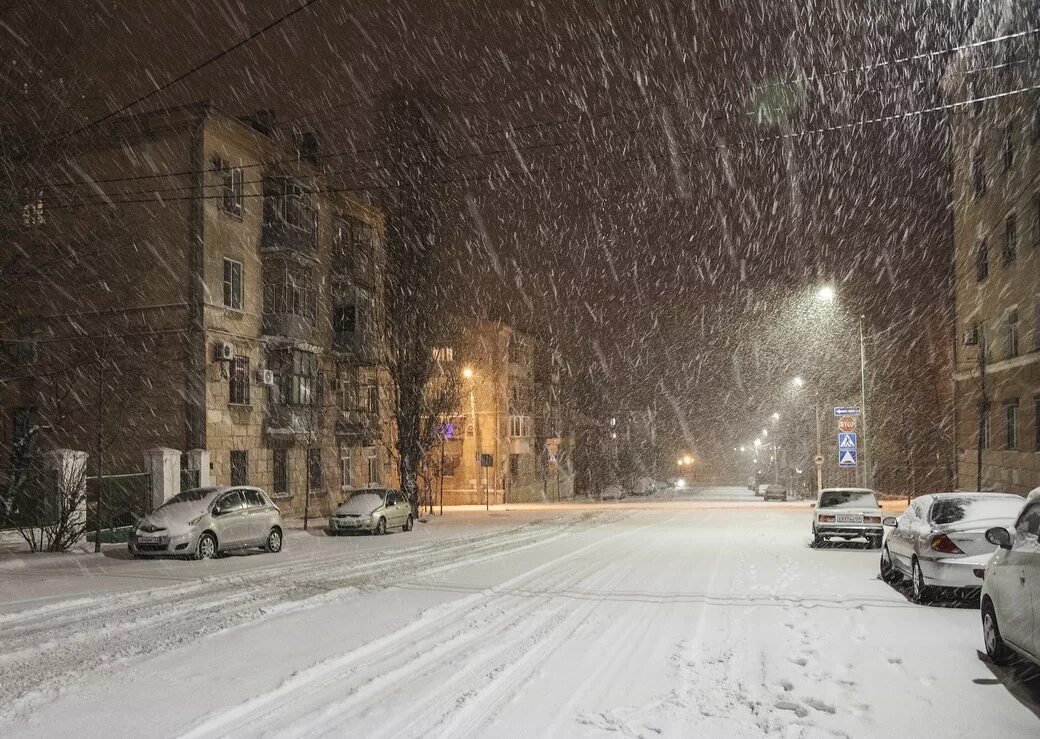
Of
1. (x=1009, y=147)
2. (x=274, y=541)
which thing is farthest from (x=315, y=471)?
(x=1009, y=147)

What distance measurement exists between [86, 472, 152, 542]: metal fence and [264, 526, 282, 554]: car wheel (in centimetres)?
422

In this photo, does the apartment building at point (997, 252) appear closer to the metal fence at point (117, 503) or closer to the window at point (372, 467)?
the window at point (372, 467)

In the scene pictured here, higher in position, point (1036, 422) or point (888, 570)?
point (1036, 422)

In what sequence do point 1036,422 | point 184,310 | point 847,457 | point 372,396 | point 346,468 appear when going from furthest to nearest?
1. point 372,396
2. point 346,468
3. point 847,457
4. point 1036,422
5. point 184,310

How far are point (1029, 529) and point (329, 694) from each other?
608 centimetres

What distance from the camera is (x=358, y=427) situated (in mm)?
37375

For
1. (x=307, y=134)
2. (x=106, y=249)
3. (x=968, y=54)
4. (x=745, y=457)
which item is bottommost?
(x=745, y=457)

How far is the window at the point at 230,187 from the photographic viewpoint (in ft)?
95.7

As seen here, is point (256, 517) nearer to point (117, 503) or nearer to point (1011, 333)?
point (117, 503)

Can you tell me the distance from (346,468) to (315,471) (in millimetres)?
3021

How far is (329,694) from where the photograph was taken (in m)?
6.76

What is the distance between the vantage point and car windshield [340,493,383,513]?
84.9 ft

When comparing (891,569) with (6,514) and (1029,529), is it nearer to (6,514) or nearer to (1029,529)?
(1029,529)

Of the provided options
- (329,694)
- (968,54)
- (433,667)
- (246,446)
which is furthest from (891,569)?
(968,54)
